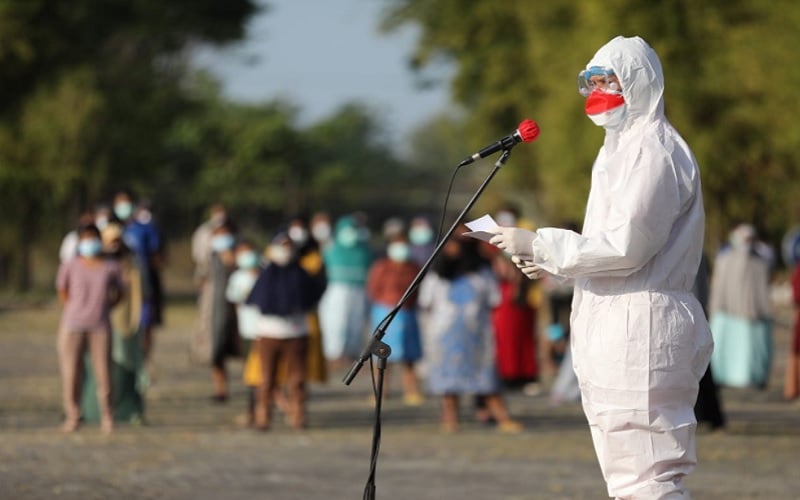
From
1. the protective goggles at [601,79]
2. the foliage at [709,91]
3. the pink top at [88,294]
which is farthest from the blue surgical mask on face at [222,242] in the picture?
the protective goggles at [601,79]

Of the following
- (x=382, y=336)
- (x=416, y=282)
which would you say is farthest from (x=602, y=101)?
(x=382, y=336)

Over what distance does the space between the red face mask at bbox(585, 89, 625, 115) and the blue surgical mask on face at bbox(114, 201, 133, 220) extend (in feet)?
41.3

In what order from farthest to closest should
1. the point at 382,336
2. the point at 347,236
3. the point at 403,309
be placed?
the point at 347,236, the point at 403,309, the point at 382,336

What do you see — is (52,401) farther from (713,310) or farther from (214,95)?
(214,95)

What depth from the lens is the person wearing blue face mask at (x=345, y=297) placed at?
75.3ft

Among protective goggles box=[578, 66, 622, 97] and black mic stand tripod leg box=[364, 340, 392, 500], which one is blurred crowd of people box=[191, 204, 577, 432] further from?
protective goggles box=[578, 66, 622, 97]

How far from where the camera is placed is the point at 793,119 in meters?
26.2

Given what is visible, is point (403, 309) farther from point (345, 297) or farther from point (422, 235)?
point (345, 297)

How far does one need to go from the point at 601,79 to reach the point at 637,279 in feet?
2.72

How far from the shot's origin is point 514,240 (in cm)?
658

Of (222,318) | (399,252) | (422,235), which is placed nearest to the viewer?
(222,318)

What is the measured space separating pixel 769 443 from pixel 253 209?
33.9m

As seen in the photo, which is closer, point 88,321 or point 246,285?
point 88,321

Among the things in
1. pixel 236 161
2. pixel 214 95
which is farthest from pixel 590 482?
pixel 214 95
